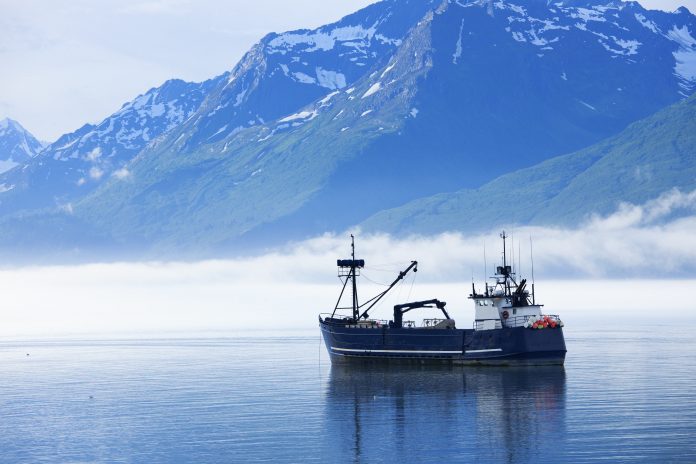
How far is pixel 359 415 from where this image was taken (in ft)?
347

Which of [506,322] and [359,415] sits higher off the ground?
[506,322]

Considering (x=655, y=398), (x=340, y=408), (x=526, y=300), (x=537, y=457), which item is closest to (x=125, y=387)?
(x=340, y=408)

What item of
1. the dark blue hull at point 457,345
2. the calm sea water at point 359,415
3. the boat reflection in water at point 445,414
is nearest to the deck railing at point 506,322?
the dark blue hull at point 457,345

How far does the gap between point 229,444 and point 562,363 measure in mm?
65297

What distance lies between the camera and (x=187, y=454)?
285ft

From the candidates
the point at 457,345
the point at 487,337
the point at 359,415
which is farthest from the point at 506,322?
the point at 359,415

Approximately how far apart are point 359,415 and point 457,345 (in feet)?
131

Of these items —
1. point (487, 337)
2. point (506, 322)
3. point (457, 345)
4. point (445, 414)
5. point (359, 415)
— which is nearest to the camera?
point (445, 414)

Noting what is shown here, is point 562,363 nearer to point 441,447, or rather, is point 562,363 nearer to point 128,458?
point 441,447

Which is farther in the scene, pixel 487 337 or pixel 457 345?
pixel 457 345

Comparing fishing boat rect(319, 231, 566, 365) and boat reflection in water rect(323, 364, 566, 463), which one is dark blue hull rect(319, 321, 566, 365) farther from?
boat reflection in water rect(323, 364, 566, 463)

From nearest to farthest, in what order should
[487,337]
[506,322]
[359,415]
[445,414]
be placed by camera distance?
[445,414]
[359,415]
[487,337]
[506,322]

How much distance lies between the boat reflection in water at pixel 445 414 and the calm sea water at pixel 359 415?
170 millimetres

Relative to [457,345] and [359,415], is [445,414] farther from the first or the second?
[457,345]
